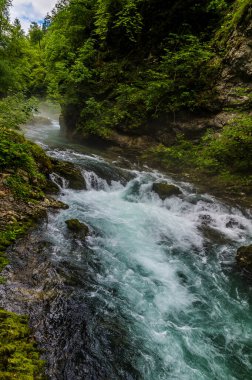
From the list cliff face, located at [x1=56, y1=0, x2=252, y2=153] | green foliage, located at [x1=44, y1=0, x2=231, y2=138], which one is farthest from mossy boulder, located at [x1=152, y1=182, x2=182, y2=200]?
green foliage, located at [x1=44, y1=0, x2=231, y2=138]

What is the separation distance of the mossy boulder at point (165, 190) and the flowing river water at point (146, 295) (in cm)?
81

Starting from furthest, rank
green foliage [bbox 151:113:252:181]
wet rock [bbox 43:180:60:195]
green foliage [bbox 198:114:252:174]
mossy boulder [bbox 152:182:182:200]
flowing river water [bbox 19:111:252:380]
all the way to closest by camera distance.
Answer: green foliage [bbox 151:113:252:181] < green foliage [bbox 198:114:252:174] < mossy boulder [bbox 152:182:182:200] < wet rock [bbox 43:180:60:195] < flowing river water [bbox 19:111:252:380]

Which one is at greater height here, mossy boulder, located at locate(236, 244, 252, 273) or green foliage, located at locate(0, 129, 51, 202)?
green foliage, located at locate(0, 129, 51, 202)

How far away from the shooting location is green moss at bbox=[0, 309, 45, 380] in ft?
10.1

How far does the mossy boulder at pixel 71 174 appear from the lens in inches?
410

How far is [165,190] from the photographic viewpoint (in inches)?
453

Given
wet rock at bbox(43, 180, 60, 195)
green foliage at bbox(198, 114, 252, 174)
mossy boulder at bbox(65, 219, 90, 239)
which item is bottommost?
mossy boulder at bbox(65, 219, 90, 239)

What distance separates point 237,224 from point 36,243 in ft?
24.3

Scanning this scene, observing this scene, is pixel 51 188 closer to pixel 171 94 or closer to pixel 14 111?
pixel 14 111

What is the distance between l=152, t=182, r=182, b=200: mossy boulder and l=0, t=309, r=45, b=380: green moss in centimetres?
822

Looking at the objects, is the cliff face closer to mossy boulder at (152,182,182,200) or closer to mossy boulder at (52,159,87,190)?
mossy boulder at (152,182,182,200)

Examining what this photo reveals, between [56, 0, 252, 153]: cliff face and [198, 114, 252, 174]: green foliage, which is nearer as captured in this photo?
[198, 114, 252, 174]: green foliage

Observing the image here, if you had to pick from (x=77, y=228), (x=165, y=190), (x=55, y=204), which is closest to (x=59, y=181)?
(x=55, y=204)

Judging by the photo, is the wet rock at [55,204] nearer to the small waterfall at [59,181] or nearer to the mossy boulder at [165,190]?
the small waterfall at [59,181]
